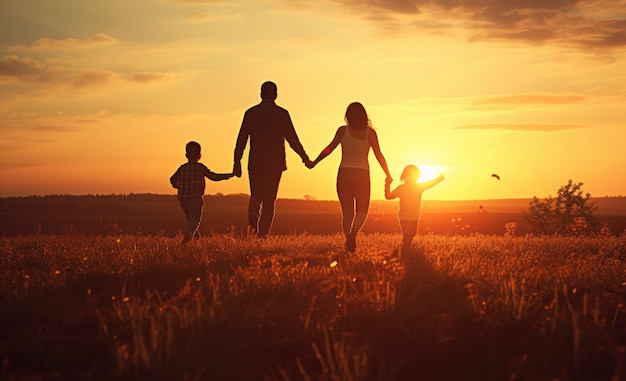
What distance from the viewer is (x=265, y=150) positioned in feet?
43.0

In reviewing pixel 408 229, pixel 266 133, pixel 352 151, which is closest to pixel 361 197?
pixel 352 151

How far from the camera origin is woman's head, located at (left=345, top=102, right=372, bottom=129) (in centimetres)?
1127

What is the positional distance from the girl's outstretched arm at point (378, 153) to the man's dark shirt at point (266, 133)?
2107 mm

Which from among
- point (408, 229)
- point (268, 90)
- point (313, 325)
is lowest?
point (313, 325)

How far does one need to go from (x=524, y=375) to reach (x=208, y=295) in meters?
3.28

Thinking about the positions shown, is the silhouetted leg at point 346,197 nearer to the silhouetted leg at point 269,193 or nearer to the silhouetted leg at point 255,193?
the silhouetted leg at point 269,193

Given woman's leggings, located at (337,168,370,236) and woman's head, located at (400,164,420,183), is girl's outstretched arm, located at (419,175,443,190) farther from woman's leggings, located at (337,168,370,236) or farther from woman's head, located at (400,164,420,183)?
woman's leggings, located at (337,168,370,236)

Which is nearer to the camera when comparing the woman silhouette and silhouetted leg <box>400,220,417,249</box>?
the woman silhouette

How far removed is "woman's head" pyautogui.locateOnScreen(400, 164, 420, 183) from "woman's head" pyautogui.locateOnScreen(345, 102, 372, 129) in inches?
63.0

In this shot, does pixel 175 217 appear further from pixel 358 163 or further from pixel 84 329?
pixel 84 329

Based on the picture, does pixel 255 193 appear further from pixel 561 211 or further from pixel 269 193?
pixel 561 211

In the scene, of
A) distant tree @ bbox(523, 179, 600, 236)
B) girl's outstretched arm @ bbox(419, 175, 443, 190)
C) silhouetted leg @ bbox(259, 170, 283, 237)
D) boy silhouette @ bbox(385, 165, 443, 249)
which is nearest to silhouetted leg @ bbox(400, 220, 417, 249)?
boy silhouette @ bbox(385, 165, 443, 249)

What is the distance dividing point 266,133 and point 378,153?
239 centimetres

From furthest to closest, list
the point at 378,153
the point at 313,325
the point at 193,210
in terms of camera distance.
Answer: the point at 193,210
the point at 378,153
the point at 313,325
